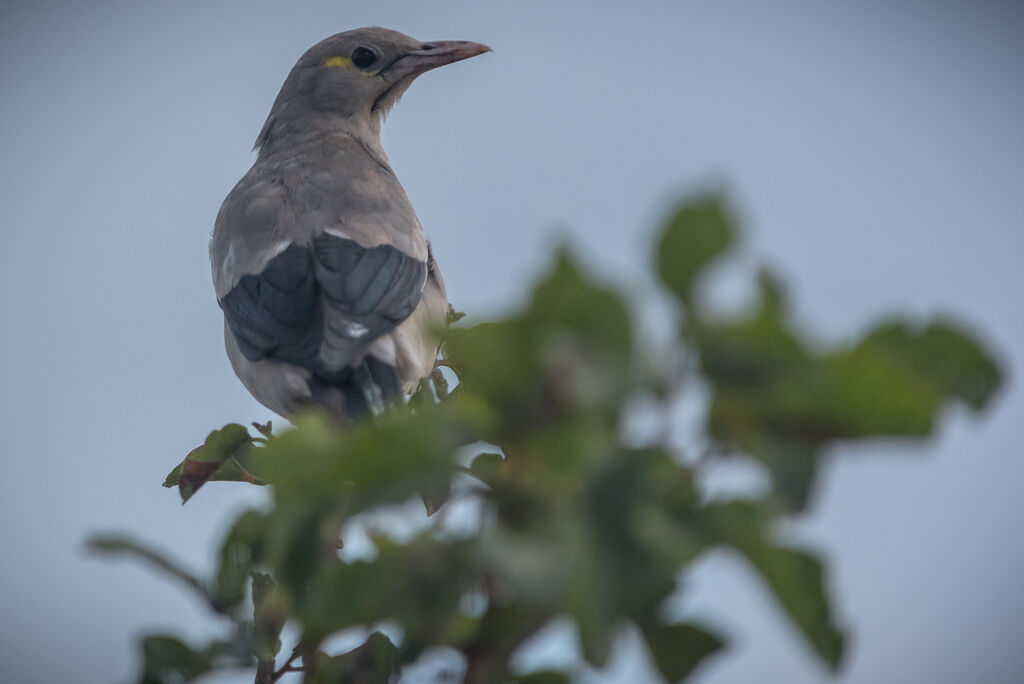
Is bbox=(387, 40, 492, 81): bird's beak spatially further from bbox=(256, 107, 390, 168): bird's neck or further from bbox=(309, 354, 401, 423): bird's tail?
bbox=(309, 354, 401, 423): bird's tail

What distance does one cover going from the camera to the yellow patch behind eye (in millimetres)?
6094

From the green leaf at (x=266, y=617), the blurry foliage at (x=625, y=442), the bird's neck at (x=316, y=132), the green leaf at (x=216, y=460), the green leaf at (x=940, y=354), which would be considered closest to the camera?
the blurry foliage at (x=625, y=442)

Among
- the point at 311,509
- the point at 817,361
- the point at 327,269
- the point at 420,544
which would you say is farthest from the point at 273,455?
the point at 327,269

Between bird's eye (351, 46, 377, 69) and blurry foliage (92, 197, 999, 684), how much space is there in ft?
16.0

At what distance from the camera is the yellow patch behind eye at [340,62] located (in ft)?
20.0

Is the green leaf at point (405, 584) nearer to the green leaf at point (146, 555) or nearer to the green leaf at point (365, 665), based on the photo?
the green leaf at point (146, 555)

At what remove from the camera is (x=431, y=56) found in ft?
19.9

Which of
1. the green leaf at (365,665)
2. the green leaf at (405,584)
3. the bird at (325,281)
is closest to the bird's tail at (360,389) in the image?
the bird at (325,281)

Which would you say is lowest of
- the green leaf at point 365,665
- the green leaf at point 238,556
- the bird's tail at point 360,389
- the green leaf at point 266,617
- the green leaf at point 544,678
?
the bird's tail at point 360,389

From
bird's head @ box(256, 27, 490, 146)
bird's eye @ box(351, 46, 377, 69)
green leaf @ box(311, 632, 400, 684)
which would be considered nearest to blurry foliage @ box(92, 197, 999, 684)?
green leaf @ box(311, 632, 400, 684)

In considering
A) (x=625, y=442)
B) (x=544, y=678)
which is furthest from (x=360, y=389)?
(x=625, y=442)

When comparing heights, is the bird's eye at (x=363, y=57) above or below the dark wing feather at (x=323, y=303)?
above

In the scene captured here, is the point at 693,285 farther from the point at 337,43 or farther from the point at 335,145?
the point at 337,43

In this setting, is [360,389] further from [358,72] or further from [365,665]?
[358,72]
